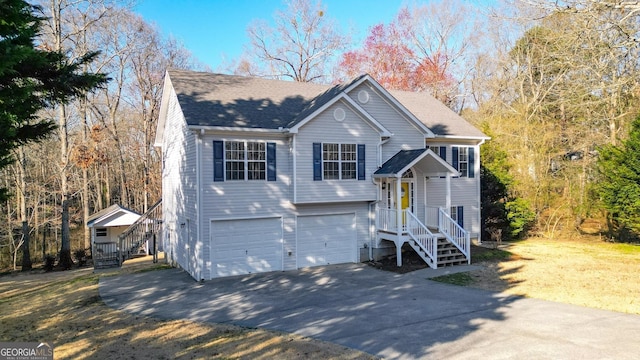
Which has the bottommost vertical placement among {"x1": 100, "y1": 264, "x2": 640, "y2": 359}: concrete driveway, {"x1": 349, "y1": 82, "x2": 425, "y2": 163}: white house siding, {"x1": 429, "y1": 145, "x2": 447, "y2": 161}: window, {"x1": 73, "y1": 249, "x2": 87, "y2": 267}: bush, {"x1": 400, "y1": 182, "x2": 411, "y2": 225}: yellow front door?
{"x1": 73, "y1": 249, "x2": 87, "y2": 267}: bush

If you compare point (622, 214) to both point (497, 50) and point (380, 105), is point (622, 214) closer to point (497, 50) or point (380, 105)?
point (380, 105)

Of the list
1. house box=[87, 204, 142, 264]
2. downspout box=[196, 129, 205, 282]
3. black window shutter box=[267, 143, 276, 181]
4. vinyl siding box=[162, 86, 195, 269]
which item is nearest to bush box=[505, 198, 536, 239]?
black window shutter box=[267, 143, 276, 181]

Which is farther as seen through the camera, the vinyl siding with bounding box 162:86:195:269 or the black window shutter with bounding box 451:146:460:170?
the black window shutter with bounding box 451:146:460:170

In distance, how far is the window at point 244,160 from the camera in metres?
14.1

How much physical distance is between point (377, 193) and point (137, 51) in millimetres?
22702

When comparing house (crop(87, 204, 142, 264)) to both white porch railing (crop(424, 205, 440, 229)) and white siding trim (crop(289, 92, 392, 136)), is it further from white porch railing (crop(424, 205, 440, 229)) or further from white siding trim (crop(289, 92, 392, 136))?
white porch railing (crop(424, 205, 440, 229))

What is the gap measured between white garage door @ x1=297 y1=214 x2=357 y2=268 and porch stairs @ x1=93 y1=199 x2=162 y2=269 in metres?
7.80

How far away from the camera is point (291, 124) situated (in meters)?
14.8

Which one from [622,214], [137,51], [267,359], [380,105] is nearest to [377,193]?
[380,105]

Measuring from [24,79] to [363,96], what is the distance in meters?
10.9

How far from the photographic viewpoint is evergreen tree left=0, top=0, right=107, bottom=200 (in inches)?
323

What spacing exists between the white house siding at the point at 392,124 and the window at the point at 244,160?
13.9ft

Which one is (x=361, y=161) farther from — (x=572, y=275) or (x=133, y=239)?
(x=133, y=239)

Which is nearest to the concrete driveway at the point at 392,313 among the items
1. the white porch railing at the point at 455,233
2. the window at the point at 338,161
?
the white porch railing at the point at 455,233
